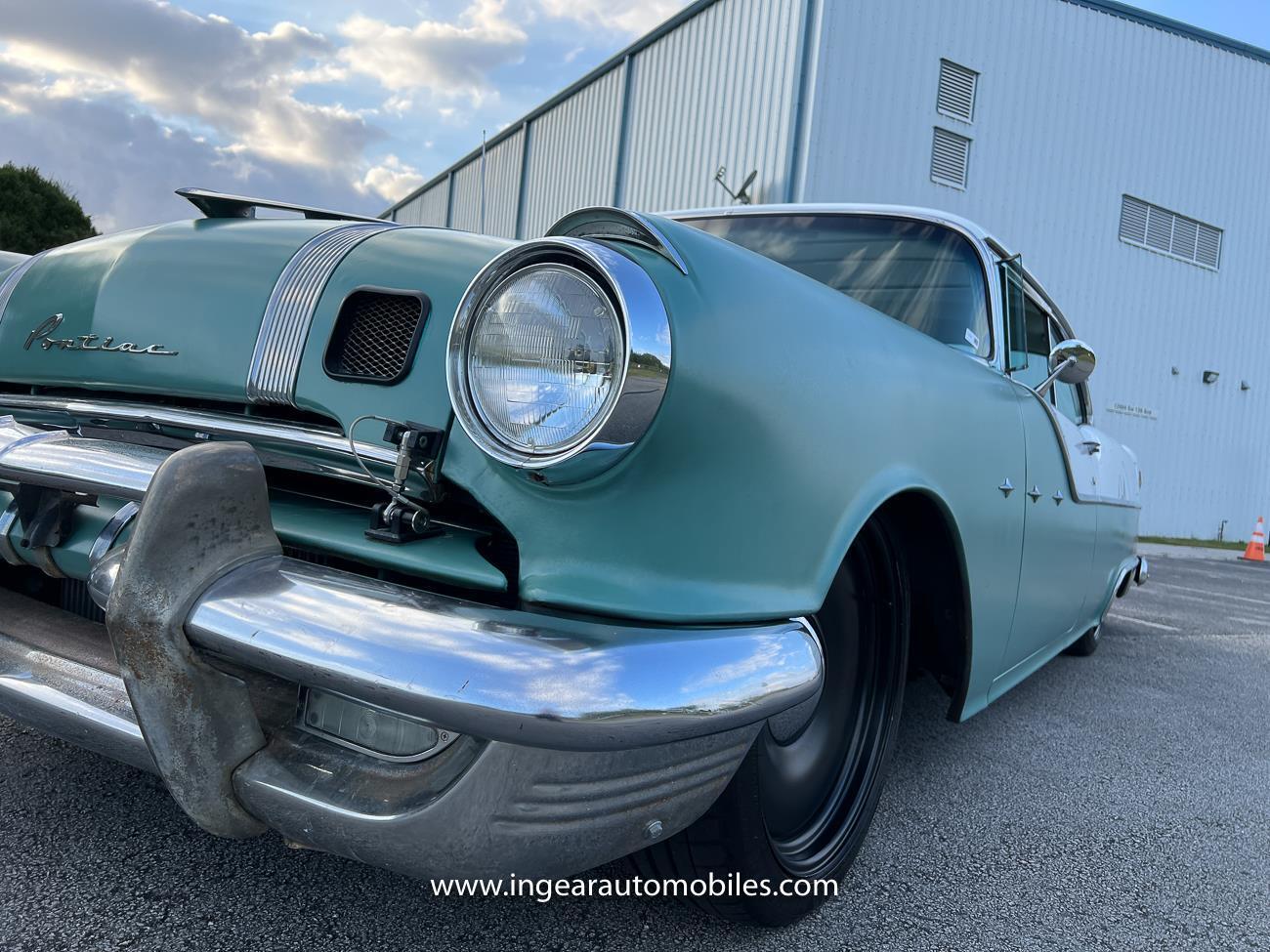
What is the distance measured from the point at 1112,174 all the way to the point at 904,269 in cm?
1251

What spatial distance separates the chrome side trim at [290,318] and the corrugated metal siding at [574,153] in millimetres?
11403

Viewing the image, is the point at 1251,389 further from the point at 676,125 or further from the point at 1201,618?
the point at 1201,618

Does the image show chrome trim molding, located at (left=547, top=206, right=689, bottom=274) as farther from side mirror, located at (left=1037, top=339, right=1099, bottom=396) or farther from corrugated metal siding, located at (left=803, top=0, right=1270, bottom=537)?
corrugated metal siding, located at (left=803, top=0, right=1270, bottom=537)

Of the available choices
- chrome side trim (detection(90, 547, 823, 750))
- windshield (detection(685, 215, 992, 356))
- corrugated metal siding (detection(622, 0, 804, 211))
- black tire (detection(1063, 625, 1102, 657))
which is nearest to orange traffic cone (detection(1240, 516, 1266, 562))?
corrugated metal siding (detection(622, 0, 804, 211))

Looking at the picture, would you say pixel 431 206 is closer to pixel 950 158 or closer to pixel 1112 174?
pixel 950 158

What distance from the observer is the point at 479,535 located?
4.15 feet

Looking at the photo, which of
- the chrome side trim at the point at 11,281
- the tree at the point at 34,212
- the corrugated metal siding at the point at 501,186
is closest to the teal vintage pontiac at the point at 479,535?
the chrome side trim at the point at 11,281

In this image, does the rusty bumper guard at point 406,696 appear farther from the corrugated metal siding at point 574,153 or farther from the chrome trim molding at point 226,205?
the corrugated metal siding at point 574,153

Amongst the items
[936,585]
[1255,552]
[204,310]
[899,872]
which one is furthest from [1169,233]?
[204,310]

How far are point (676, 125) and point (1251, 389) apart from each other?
10413mm

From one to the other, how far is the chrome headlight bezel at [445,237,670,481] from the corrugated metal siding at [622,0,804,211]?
9324 mm

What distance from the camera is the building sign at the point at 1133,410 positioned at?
13.4m

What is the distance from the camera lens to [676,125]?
38.4ft

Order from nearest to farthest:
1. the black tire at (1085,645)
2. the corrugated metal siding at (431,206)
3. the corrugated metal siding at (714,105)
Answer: the black tire at (1085,645) → the corrugated metal siding at (714,105) → the corrugated metal siding at (431,206)
